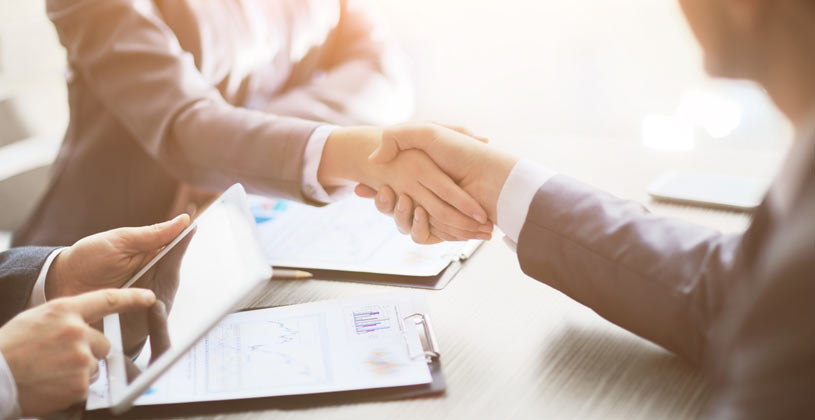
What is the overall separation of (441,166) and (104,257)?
447 millimetres

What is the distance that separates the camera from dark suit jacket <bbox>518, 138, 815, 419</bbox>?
384mm

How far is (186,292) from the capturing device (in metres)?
0.68

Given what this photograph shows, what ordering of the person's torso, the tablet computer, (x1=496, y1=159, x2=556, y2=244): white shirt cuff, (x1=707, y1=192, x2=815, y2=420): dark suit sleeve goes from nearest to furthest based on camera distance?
1. (x1=707, y1=192, x2=815, y2=420): dark suit sleeve
2. the tablet computer
3. (x1=496, y1=159, x2=556, y2=244): white shirt cuff
4. the person's torso

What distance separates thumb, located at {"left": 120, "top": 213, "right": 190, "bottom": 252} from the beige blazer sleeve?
0.93 feet

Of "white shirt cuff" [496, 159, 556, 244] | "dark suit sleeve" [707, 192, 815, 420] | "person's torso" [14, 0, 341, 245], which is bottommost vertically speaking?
"person's torso" [14, 0, 341, 245]

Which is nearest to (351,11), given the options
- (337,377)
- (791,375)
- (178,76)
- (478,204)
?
(178,76)

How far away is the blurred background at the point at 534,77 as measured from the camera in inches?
77.9

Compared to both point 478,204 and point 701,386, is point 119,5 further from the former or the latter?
point 701,386

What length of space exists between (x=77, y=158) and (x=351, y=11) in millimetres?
669

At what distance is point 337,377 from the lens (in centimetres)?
67

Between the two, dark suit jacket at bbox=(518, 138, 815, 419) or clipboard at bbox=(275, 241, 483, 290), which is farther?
clipboard at bbox=(275, 241, 483, 290)

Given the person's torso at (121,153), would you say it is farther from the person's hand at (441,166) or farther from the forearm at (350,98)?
the person's hand at (441,166)

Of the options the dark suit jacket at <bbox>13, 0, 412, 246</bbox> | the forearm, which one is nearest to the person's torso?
the dark suit jacket at <bbox>13, 0, 412, 246</bbox>

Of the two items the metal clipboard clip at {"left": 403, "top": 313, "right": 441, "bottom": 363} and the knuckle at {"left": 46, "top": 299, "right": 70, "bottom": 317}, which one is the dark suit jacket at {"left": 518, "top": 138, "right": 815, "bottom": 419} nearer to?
the metal clipboard clip at {"left": 403, "top": 313, "right": 441, "bottom": 363}
